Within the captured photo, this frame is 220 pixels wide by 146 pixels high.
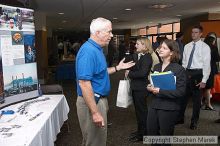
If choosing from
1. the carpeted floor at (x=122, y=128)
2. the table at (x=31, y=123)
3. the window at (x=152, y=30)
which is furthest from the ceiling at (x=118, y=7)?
the window at (x=152, y=30)

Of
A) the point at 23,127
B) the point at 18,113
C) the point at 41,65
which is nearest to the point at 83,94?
the point at 23,127

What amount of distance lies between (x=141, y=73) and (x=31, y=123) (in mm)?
1556

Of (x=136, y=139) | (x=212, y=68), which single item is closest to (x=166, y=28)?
(x=212, y=68)

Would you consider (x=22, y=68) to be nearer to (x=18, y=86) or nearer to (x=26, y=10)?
(x=18, y=86)

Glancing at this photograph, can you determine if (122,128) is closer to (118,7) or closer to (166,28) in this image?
(118,7)

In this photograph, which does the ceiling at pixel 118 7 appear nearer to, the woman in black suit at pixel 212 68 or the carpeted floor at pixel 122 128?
the woman in black suit at pixel 212 68

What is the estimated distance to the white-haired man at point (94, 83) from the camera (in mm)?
2248

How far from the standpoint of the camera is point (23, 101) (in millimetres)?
3477

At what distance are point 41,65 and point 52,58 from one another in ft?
11.4

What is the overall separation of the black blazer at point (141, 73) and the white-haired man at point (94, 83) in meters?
1.24

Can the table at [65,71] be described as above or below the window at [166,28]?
below

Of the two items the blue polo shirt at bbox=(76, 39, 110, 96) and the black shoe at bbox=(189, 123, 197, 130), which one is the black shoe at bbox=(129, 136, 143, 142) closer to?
the black shoe at bbox=(189, 123, 197, 130)

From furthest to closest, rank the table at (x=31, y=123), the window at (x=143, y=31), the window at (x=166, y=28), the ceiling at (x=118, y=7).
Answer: the window at (x=143, y=31)
the window at (x=166, y=28)
the ceiling at (x=118, y=7)
the table at (x=31, y=123)

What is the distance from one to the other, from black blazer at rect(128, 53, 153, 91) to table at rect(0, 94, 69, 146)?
98 centimetres
